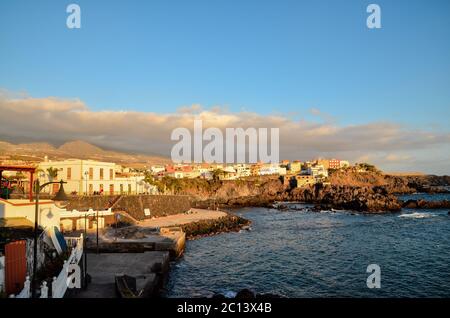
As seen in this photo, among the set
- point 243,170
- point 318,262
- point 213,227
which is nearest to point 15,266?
point 318,262

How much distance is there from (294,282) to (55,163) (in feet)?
130

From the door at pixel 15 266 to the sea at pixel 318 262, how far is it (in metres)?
10.7

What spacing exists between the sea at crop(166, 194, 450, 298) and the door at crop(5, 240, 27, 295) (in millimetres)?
10687

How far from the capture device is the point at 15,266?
A: 39.8ft

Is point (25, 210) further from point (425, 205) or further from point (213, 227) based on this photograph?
point (425, 205)

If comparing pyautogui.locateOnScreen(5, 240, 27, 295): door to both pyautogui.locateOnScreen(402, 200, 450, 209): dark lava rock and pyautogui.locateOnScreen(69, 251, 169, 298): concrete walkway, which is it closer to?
pyautogui.locateOnScreen(69, 251, 169, 298): concrete walkway

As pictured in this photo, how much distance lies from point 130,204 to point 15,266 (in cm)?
3448

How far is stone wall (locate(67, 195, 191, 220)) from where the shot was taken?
1737 inches

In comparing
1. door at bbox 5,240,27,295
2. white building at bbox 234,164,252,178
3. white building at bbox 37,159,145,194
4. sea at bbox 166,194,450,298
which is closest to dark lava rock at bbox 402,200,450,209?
sea at bbox 166,194,450,298

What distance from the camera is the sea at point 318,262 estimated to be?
2269cm
